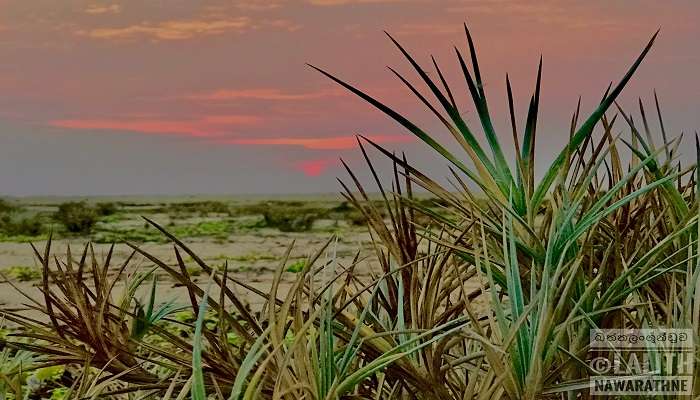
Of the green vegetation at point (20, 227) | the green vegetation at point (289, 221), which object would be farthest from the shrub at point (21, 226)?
the green vegetation at point (289, 221)

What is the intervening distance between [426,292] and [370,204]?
19 cm

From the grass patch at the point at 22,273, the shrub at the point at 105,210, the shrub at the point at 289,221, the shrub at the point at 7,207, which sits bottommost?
the grass patch at the point at 22,273

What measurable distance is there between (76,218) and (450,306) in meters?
11.1

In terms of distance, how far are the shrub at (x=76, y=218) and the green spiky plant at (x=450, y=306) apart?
34.1 feet

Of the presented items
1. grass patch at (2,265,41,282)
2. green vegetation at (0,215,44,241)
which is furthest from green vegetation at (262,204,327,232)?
grass patch at (2,265,41,282)

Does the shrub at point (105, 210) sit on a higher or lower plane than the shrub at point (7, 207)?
lower

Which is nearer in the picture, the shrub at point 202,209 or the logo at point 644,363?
the logo at point 644,363

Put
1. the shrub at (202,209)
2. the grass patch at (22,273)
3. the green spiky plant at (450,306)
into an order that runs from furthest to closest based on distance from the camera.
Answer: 1. the shrub at (202,209)
2. the grass patch at (22,273)
3. the green spiky plant at (450,306)

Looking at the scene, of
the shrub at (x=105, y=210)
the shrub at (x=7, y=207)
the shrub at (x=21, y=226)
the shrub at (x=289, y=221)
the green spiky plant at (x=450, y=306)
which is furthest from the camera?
the shrub at (x=105, y=210)

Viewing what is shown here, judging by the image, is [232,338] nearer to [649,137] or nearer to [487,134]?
[649,137]

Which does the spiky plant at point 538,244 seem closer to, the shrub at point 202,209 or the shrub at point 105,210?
the shrub at point 105,210

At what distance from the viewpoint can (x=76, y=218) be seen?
464 inches

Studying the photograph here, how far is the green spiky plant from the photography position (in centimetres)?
97

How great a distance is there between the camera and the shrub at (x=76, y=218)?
11.6 m
